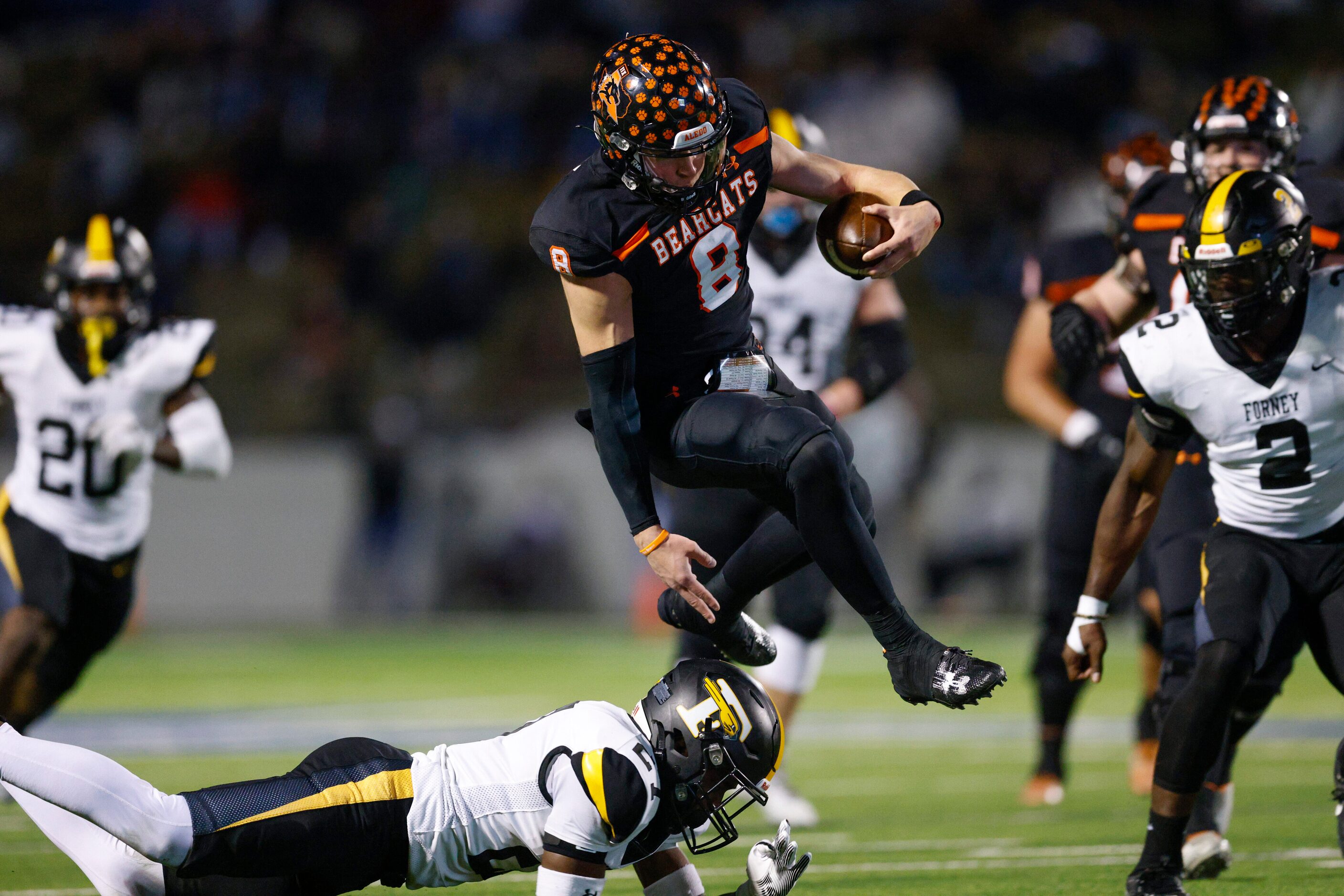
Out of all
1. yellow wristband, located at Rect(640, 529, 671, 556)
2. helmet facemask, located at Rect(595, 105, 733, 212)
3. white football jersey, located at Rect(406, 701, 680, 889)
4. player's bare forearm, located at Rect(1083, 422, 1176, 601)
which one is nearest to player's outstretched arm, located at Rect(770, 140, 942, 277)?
helmet facemask, located at Rect(595, 105, 733, 212)

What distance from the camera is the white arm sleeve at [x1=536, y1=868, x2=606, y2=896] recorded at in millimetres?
3436

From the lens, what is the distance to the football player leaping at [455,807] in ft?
11.3

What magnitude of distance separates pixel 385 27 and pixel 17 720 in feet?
39.6

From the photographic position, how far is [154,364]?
6062 millimetres

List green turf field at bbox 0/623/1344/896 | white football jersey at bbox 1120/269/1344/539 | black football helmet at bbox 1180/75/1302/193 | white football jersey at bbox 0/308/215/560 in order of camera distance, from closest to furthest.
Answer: white football jersey at bbox 1120/269/1344/539
green turf field at bbox 0/623/1344/896
black football helmet at bbox 1180/75/1302/193
white football jersey at bbox 0/308/215/560

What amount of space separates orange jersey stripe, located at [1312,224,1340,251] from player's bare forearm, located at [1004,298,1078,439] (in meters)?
→ 1.55

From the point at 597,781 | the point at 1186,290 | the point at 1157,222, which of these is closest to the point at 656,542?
the point at 597,781

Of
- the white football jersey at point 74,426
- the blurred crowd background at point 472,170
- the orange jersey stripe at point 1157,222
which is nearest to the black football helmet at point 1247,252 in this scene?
the orange jersey stripe at point 1157,222

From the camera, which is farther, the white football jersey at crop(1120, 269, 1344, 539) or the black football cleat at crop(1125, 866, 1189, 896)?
the white football jersey at crop(1120, 269, 1344, 539)

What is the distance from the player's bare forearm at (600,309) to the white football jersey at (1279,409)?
1.29 meters

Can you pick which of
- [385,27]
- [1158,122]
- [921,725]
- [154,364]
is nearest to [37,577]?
[154,364]

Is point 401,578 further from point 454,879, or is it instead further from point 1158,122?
point 454,879

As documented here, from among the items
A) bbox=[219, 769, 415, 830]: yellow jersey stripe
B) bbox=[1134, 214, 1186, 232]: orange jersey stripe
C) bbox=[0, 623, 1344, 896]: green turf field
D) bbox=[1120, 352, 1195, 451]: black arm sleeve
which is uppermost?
bbox=[1134, 214, 1186, 232]: orange jersey stripe

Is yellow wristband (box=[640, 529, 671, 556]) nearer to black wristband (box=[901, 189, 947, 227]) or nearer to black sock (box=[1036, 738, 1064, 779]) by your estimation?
black wristband (box=[901, 189, 947, 227])
